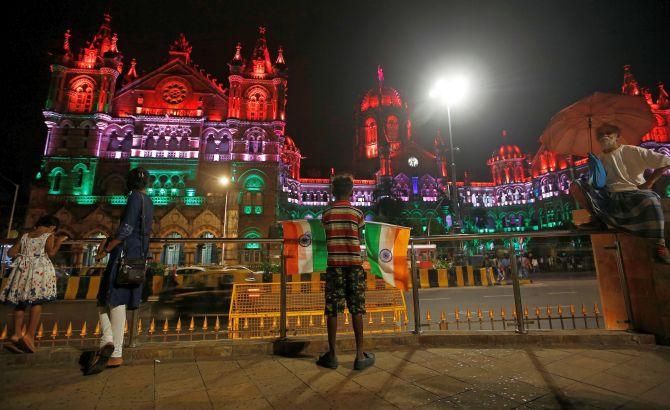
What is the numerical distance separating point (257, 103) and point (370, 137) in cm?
3373

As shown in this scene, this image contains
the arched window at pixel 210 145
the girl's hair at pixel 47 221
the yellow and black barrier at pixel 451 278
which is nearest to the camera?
the girl's hair at pixel 47 221

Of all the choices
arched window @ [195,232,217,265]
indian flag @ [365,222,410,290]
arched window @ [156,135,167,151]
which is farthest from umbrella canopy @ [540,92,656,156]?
arched window @ [156,135,167,151]

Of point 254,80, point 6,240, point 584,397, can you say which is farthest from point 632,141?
point 254,80

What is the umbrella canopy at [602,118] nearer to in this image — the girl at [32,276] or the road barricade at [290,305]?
the road barricade at [290,305]

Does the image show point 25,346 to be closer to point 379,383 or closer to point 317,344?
point 317,344

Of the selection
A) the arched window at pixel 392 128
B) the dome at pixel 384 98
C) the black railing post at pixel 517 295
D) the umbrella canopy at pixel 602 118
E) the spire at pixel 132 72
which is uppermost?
the dome at pixel 384 98

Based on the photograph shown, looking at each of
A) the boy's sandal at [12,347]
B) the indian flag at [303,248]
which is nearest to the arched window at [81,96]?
the boy's sandal at [12,347]

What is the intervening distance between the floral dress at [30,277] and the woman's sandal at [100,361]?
1.69 metres

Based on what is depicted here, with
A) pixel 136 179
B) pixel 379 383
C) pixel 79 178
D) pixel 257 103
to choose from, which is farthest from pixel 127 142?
pixel 379 383

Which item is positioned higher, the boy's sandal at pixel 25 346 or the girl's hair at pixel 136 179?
the girl's hair at pixel 136 179

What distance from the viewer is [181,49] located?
39.1 m

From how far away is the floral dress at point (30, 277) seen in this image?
13.8 feet

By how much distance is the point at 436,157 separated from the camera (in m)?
62.0

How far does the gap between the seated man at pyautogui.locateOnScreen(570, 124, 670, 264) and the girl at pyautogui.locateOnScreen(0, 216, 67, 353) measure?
754 cm
